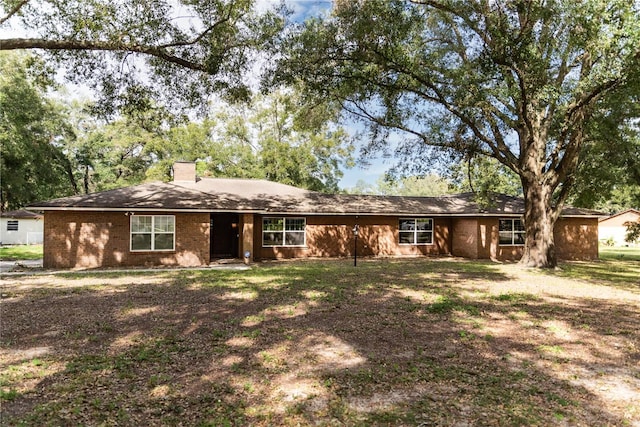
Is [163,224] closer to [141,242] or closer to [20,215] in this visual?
[141,242]

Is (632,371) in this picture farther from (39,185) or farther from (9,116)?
(39,185)

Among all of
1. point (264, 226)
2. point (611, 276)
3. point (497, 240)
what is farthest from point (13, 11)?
point (497, 240)

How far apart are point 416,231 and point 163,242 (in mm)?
13521

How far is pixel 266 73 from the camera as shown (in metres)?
13.2

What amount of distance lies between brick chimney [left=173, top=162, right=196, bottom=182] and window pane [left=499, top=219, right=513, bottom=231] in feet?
56.5

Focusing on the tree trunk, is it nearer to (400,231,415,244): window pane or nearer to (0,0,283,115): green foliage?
(400,231,415,244): window pane

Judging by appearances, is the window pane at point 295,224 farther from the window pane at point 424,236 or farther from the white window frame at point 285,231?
the window pane at point 424,236

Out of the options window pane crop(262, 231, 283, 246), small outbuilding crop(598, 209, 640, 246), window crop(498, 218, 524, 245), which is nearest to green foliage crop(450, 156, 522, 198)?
window crop(498, 218, 524, 245)

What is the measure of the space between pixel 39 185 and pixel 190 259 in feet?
72.4

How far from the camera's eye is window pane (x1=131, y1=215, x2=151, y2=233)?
1559 cm

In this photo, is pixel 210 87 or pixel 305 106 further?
pixel 305 106

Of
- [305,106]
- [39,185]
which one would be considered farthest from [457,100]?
[39,185]

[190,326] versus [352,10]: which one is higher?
[352,10]

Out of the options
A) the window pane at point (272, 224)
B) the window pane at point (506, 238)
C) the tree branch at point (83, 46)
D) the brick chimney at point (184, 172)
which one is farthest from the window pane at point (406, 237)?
the tree branch at point (83, 46)
